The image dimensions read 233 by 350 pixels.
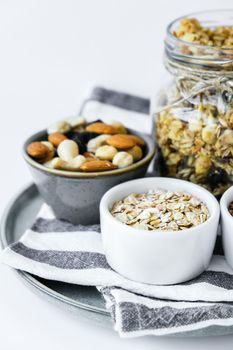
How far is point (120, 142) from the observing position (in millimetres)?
1002

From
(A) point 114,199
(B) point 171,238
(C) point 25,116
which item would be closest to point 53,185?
(A) point 114,199

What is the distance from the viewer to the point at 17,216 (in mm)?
1073

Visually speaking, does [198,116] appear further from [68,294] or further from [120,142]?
[68,294]

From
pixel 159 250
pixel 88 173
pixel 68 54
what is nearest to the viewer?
pixel 159 250

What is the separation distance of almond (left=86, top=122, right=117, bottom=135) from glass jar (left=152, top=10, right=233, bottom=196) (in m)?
0.07

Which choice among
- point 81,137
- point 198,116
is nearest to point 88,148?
point 81,137

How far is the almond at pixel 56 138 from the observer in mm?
1021

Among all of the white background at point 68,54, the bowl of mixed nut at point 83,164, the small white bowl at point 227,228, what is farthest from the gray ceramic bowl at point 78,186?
the white background at point 68,54

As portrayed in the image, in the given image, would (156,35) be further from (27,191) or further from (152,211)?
(152,211)

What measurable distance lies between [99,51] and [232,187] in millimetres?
658

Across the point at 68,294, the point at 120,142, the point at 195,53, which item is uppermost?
the point at 195,53

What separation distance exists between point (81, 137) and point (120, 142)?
0.06 m

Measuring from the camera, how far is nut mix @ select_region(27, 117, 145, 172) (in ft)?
3.19

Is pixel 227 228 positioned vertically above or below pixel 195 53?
below
